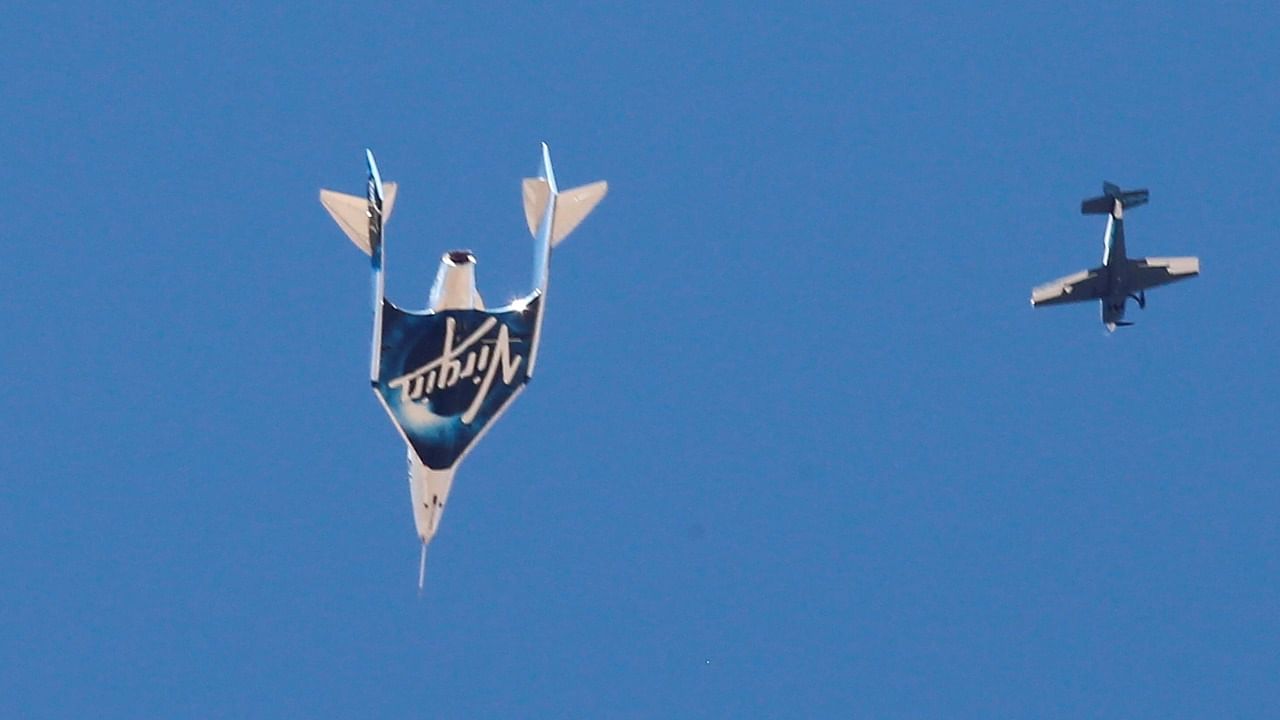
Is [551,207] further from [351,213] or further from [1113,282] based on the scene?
[1113,282]

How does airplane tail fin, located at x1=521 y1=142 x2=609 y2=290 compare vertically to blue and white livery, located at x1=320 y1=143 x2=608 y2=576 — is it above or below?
above

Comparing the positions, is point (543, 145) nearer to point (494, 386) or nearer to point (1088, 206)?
point (494, 386)

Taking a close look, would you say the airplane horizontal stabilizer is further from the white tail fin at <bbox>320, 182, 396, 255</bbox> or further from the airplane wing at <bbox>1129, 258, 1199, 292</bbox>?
the airplane wing at <bbox>1129, 258, 1199, 292</bbox>

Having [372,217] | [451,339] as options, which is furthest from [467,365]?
[372,217]

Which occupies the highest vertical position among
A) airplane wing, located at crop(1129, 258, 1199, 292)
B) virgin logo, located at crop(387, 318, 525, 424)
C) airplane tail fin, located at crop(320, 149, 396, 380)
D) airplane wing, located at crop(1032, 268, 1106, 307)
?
airplane wing, located at crop(1129, 258, 1199, 292)

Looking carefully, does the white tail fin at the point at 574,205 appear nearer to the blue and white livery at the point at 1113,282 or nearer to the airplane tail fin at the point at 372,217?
the airplane tail fin at the point at 372,217

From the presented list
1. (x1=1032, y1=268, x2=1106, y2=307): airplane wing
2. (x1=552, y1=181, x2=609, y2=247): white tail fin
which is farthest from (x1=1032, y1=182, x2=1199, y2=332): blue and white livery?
(x1=552, y1=181, x2=609, y2=247): white tail fin

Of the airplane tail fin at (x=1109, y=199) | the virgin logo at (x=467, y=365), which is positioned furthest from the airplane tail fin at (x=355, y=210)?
the airplane tail fin at (x=1109, y=199)
